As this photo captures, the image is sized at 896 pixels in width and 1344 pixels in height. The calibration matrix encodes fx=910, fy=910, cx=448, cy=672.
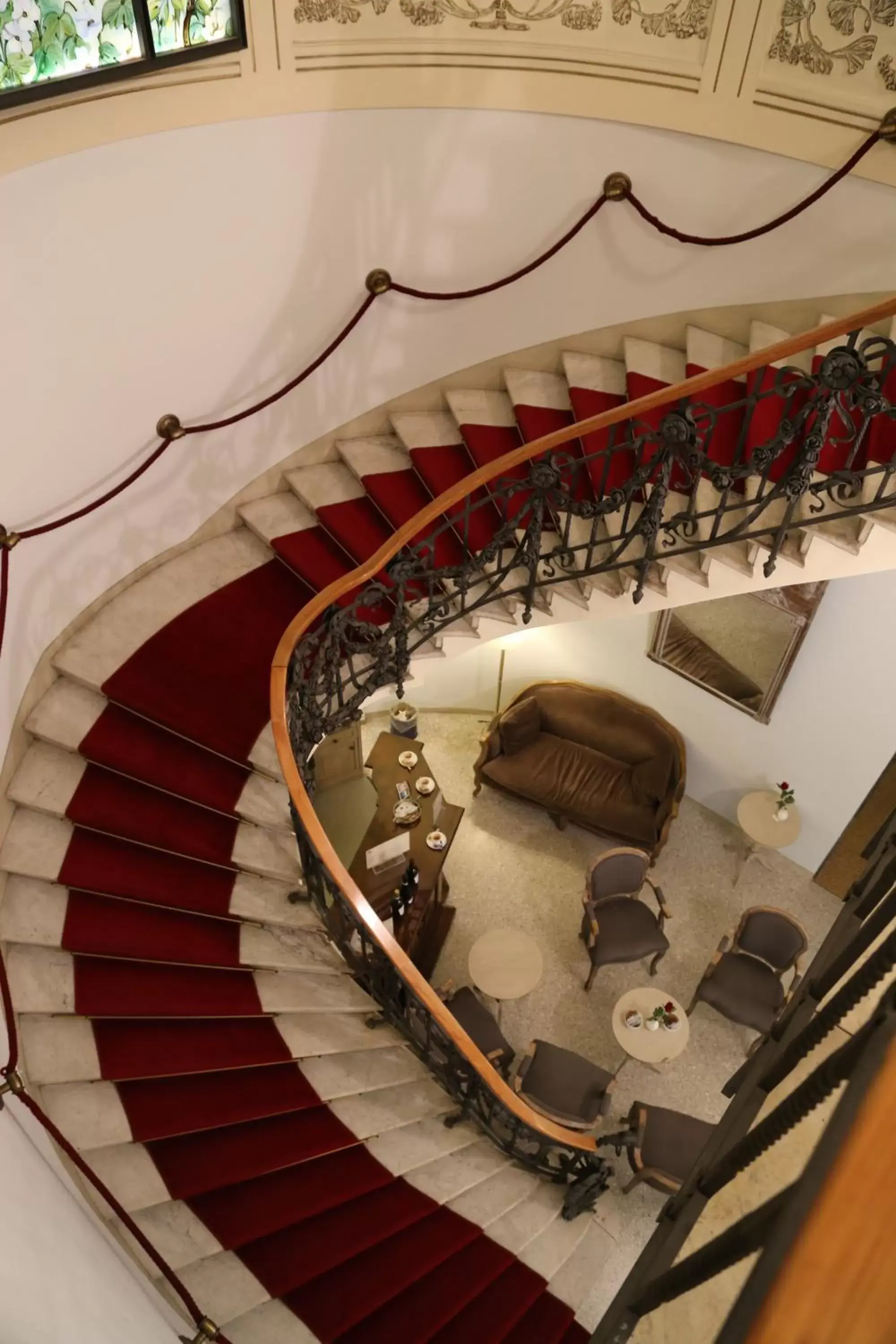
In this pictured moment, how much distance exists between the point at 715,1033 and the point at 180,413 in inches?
216

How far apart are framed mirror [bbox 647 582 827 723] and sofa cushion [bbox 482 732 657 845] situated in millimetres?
1025

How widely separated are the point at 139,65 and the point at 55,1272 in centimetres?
415

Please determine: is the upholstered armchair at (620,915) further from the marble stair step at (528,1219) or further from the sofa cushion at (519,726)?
the marble stair step at (528,1219)

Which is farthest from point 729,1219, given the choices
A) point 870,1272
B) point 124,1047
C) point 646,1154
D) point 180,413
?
point 180,413

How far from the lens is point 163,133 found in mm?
3826

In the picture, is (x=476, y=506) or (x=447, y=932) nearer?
(x=476, y=506)

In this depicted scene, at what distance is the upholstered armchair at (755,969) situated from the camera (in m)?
6.23

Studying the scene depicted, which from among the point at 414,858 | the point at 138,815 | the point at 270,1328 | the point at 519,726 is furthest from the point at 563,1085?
the point at 138,815

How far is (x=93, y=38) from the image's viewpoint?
329 centimetres

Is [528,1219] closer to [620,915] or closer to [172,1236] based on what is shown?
[172,1236]

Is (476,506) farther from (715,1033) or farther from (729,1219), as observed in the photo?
(715,1033)

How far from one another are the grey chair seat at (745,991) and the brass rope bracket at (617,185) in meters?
4.95

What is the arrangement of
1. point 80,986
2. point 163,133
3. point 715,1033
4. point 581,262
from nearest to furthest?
1. point 163,133
2. point 80,986
3. point 581,262
4. point 715,1033

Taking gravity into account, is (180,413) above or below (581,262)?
below
